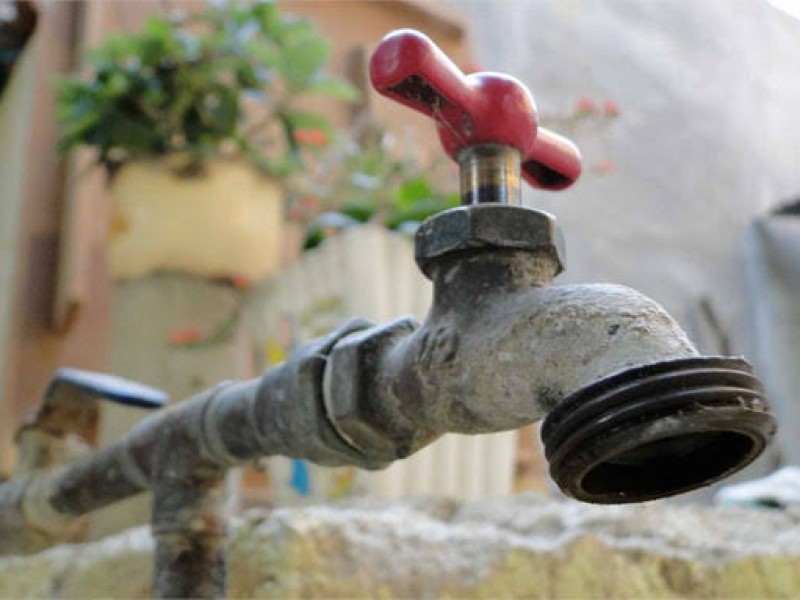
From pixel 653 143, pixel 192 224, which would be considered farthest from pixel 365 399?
pixel 653 143

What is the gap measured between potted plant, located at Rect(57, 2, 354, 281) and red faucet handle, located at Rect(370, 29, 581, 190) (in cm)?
59

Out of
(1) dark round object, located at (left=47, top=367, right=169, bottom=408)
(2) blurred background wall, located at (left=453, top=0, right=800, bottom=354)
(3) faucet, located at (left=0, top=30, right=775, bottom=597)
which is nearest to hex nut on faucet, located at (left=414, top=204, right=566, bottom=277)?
(3) faucet, located at (left=0, top=30, right=775, bottom=597)

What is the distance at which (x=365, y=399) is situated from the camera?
0.42 meters

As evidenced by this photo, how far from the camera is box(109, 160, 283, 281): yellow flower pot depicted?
3.22 feet

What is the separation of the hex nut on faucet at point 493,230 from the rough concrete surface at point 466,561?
0.25 metres

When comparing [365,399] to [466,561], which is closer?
[365,399]

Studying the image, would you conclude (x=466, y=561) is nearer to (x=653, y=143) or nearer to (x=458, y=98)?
(x=458, y=98)

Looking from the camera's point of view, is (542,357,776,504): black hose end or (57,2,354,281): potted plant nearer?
(542,357,776,504): black hose end

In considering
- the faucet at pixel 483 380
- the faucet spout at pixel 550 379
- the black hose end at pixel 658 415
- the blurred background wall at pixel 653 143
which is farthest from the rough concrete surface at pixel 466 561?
the blurred background wall at pixel 653 143

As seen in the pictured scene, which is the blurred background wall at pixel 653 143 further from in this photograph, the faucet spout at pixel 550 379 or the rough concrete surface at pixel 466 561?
the faucet spout at pixel 550 379

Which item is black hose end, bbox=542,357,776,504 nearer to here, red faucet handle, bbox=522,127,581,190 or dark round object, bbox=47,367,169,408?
red faucet handle, bbox=522,127,581,190

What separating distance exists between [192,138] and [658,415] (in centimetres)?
79

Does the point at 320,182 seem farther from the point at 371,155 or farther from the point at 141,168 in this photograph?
the point at 141,168

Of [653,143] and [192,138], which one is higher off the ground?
[653,143]
